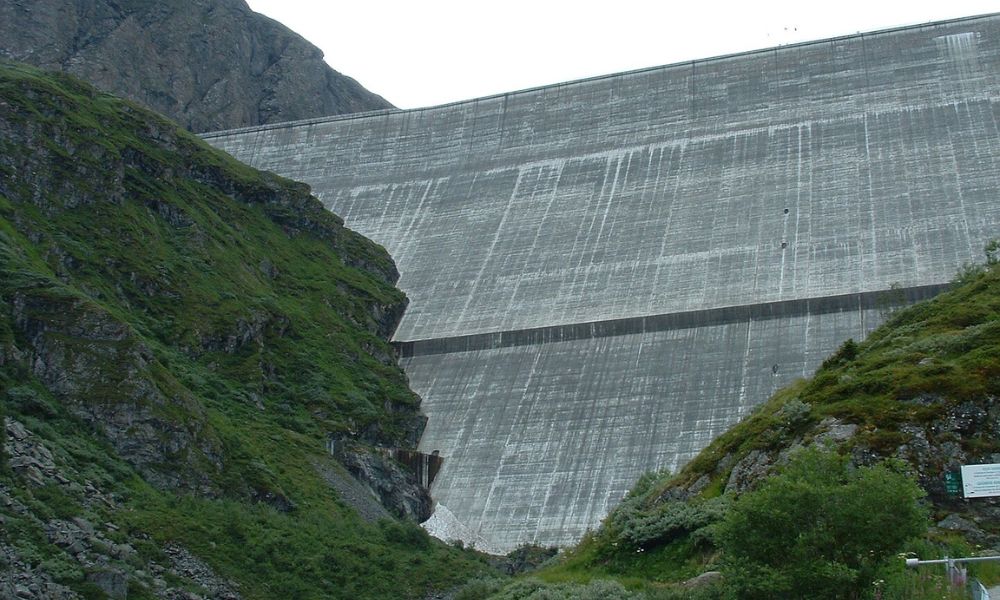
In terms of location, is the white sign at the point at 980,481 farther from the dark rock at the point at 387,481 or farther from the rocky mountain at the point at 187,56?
the rocky mountain at the point at 187,56

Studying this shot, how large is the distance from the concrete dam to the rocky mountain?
21297 mm

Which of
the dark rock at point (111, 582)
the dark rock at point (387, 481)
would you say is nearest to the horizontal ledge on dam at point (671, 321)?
the dark rock at point (387, 481)

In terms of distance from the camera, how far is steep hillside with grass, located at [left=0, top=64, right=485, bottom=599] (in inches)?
1182

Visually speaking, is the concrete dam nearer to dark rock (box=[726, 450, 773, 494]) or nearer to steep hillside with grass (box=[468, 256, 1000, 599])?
steep hillside with grass (box=[468, 256, 1000, 599])

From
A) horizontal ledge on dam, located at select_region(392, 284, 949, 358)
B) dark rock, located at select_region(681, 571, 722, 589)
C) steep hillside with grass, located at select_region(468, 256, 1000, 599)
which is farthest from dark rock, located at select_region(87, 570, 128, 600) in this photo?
horizontal ledge on dam, located at select_region(392, 284, 949, 358)

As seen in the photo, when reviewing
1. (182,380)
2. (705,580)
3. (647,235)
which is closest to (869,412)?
(705,580)

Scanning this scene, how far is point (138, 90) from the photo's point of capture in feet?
263

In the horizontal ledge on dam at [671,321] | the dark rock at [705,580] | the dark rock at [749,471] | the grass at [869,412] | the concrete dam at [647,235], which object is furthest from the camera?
the horizontal ledge on dam at [671,321]

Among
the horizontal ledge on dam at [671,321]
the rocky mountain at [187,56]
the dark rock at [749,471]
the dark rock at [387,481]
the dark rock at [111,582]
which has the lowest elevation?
the dark rock at [111,582]

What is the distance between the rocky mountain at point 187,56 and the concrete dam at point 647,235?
69.9ft

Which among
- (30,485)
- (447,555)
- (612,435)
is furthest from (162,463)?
(612,435)

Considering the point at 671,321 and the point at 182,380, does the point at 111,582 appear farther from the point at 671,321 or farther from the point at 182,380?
the point at 671,321

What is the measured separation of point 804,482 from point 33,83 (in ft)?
123

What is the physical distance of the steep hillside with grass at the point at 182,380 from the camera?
30.0m
